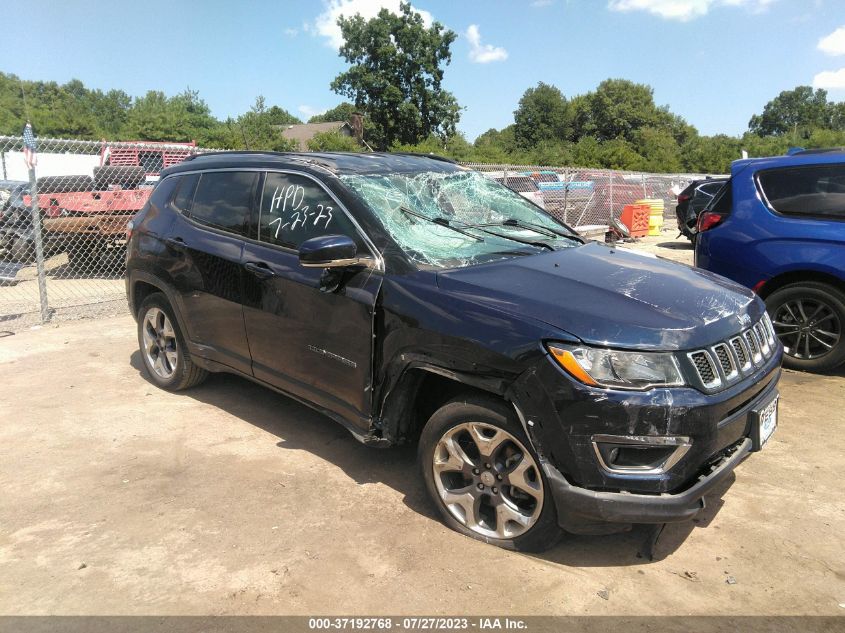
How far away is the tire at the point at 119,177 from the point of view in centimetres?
1113

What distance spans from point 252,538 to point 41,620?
0.93 meters

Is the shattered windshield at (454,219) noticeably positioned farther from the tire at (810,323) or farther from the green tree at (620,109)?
the green tree at (620,109)

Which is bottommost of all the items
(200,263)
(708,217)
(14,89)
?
(200,263)

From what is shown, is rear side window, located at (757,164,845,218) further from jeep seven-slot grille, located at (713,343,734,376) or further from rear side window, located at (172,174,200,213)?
rear side window, located at (172,174,200,213)

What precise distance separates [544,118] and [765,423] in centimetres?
8193

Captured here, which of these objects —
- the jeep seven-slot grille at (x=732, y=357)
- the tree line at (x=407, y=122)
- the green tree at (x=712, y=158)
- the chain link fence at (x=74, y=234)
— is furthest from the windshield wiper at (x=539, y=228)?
the green tree at (x=712, y=158)

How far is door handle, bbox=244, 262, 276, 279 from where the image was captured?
394 cm

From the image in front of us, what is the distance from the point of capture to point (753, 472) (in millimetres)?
3889

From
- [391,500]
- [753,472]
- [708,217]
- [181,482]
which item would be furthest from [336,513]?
[708,217]

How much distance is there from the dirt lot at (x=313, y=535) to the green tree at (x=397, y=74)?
169 ft

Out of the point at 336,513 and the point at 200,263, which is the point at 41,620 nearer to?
the point at 336,513

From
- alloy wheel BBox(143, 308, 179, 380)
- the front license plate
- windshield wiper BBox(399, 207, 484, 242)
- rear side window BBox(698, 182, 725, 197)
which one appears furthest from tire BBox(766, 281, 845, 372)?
rear side window BBox(698, 182, 725, 197)

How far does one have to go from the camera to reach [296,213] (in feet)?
12.9

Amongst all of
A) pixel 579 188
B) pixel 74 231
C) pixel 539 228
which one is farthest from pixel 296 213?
pixel 579 188
